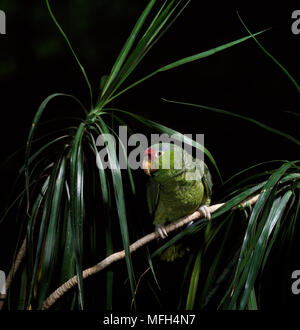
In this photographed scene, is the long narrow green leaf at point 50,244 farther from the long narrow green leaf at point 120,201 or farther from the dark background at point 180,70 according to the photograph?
the dark background at point 180,70

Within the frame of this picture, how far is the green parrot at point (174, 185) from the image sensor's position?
35.0 inches

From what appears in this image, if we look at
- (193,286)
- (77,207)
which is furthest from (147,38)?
(193,286)

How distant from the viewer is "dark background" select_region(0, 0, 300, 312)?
130 cm

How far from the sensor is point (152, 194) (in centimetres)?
99

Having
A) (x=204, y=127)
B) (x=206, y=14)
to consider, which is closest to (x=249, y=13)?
(x=206, y=14)

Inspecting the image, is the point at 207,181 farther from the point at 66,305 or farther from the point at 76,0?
A: the point at 76,0

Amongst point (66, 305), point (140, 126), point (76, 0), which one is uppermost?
point (76, 0)

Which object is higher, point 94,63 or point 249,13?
point 249,13

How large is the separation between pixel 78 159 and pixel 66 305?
0.36 meters

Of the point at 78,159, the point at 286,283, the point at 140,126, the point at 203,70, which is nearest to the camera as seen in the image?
the point at 78,159

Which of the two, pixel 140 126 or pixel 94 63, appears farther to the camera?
pixel 94 63

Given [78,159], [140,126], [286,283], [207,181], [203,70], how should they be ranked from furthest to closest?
[203,70]
[140,126]
[207,181]
[286,283]
[78,159]

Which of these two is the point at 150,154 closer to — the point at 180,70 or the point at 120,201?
the point at 120,201

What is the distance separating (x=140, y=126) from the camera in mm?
1239
